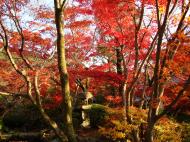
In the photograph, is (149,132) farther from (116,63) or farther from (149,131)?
(116,63)

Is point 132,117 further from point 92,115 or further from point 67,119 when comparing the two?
point 92,115

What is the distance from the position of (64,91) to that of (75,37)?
1102 cm

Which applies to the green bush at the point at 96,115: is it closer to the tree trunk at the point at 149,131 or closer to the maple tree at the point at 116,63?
the maple tree at the point at 116,63

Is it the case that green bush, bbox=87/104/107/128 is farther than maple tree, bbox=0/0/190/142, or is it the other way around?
green bush, bbox=87/104/107/128

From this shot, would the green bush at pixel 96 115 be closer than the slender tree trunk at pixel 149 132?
No

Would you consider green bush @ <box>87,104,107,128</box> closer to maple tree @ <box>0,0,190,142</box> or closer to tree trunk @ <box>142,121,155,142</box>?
maple tree @ <box>0,0,190,142</box>

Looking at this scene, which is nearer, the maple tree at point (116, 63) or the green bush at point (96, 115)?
the maple tree at point (116, 63)

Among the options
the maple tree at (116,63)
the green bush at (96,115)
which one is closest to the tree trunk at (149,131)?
the maple tree at (116,63)

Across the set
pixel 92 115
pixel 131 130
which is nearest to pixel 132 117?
pixel 131 130

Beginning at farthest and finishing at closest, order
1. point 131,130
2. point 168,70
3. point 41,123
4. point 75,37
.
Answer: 1. point 41,123
2. point 75,37
3. point 131,130
4. point 168,70

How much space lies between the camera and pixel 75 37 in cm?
1975

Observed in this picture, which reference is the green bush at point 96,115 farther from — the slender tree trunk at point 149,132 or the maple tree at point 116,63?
the slender tree trunk at point 149,132

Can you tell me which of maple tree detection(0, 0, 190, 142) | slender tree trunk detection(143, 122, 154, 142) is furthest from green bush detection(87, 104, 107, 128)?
slender tree trunk detection(143, 122, 154, 142)

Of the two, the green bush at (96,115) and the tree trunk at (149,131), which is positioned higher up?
the tree trunk at (149,131)
